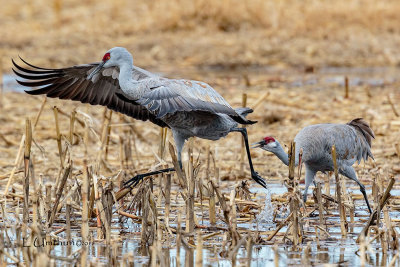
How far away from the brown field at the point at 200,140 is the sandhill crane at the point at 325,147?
0.72ft

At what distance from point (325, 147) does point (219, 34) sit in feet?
37.8

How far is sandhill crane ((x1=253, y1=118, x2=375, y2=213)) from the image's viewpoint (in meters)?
6.14

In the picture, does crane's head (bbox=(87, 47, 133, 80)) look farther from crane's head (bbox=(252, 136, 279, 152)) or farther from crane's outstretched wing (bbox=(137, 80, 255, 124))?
crane's head (bbox=(252, 136, 279, 152))

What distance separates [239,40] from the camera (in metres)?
17.0

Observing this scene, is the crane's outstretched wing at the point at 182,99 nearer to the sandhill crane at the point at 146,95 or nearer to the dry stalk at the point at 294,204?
the sandhill crane at the point at 146,95

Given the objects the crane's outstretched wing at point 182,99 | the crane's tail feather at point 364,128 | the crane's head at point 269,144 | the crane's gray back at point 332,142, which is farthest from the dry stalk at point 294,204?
the crane's tail feather at point 364,128

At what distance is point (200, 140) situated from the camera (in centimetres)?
879

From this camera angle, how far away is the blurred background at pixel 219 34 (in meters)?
15.9

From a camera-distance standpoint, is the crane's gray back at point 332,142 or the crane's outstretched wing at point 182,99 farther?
the crane's gray back at point 332,142

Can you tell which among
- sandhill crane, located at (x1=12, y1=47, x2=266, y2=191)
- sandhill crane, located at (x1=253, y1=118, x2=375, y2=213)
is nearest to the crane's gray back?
sandhill crane, located at (x1=253, y1=118, x2=375, y2=213)

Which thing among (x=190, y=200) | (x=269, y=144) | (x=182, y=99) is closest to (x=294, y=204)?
(x=190, y=200)

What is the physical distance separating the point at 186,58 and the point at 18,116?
6.37 metres

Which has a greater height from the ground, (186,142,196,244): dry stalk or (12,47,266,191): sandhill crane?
(12,47,266,191): sandhill crane

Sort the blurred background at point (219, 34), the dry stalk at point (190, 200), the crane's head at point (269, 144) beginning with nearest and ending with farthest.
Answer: the dry stalk at point (190, 200) → the crane's head at point (269, 144) → the blurred background at point (219, 34)
